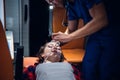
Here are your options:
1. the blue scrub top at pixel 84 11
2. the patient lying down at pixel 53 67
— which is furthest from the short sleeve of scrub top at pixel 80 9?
the patient lying down at pixel 53 67

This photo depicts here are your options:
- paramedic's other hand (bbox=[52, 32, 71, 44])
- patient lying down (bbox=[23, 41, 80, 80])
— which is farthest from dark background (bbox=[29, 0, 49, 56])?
paramedic's other hand (bbox=[52, 32, 71, 44])

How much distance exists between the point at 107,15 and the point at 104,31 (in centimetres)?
13

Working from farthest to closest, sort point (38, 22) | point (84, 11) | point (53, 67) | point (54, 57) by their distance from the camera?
point (38, 22) < point (54, 57) < point (53, 67) < point (84, 11)

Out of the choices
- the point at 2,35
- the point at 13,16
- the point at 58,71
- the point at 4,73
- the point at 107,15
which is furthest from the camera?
the point at 13,16

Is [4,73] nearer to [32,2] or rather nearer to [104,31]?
[104,31]

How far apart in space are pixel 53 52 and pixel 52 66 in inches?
8.0

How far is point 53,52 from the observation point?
2455 mm

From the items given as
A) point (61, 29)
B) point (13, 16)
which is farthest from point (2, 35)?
point (61, 29)

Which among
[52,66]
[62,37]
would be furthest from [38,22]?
[62,37]

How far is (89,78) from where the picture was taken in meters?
2.09

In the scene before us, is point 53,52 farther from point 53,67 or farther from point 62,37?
point 62,37

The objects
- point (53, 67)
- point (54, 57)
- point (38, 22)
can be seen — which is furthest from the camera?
point (38, 22)

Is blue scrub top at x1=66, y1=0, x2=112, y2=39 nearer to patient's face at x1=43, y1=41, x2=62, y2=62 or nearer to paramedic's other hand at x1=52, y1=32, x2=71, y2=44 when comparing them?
paramedic's other hand at x1=52, y1=32, x2=71, y2=44

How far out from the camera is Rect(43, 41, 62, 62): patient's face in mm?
2428
